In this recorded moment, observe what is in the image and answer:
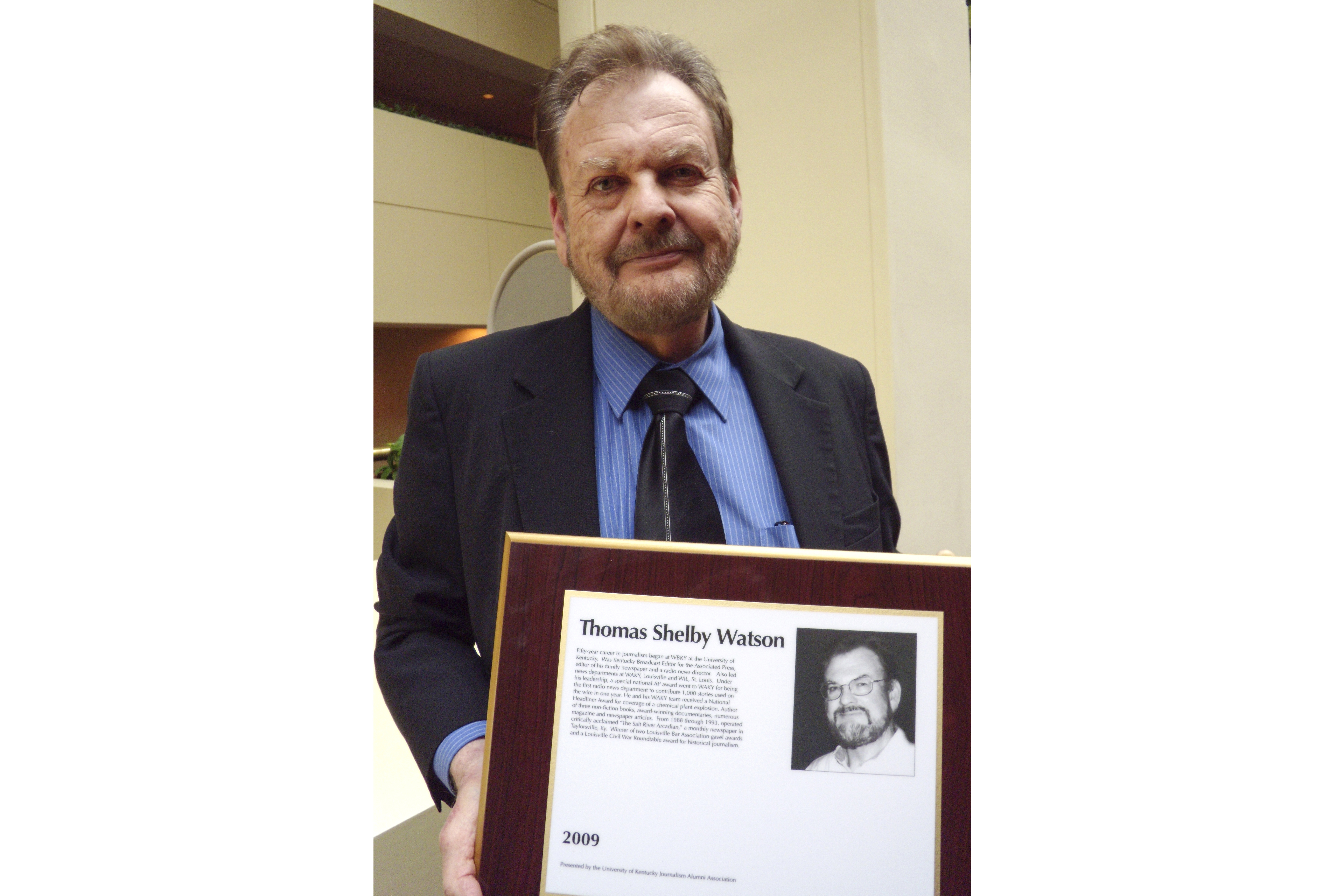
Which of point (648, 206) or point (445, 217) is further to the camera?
point (445, 217)

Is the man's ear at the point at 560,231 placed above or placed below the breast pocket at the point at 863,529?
above

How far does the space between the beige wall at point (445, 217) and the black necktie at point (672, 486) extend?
6323mm

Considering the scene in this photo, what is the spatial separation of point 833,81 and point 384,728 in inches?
120

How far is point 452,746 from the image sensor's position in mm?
934

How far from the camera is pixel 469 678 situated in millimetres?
1005

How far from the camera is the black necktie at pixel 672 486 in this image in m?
1.02

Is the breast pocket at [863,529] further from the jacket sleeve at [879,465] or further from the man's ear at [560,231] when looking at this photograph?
the man's ear at [560,231]

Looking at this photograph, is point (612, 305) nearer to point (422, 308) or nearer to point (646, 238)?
point (646, 238)

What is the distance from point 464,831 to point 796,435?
0.69 m

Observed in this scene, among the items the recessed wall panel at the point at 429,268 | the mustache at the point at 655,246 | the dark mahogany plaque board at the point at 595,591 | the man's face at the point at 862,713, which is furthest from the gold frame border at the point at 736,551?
the recessed wall panel at the point at 429,268

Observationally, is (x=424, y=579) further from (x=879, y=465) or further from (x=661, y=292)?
(x=879, y=465)

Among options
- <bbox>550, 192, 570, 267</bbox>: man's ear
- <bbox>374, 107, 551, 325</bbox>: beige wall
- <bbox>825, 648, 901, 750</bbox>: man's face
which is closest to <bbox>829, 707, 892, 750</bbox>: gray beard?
<bbox>825, 648, 901, 750</bbox>: man's face

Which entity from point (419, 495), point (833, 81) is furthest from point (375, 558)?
point (419, 495)

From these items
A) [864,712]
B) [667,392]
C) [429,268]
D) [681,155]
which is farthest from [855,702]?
[429,268]
